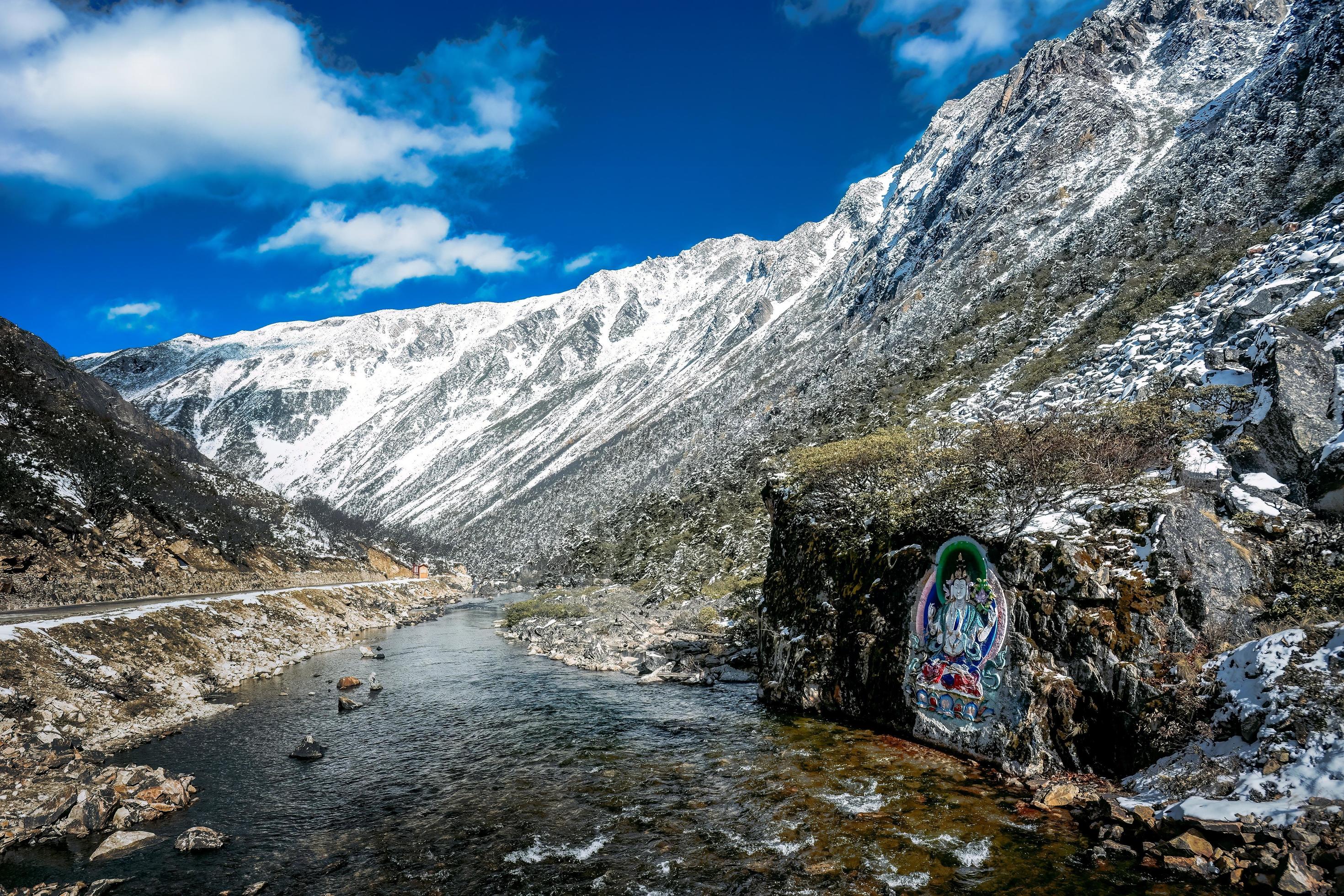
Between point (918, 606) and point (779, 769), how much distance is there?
21.9 ft

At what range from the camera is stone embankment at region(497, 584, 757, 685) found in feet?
107

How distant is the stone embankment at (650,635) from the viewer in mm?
32469

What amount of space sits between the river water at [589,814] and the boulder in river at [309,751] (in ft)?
1.23

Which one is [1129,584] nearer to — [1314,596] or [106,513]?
[1314,596]

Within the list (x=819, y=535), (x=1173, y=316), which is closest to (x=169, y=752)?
(x=819, y=535)

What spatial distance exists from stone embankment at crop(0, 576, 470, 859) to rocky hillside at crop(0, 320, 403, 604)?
10.8 metres

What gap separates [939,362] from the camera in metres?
75.0

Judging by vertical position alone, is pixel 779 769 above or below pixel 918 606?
below

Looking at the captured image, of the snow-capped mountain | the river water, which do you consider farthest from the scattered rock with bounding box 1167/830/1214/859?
the snow-capped mountain

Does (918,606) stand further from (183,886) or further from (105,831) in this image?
(105,831)

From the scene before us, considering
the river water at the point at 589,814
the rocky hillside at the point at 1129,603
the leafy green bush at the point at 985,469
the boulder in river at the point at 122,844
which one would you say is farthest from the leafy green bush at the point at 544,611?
the boulder in river at the point at 122,844

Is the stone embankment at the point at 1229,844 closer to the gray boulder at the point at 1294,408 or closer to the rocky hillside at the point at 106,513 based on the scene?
the gray boulder at the point at 1294,408

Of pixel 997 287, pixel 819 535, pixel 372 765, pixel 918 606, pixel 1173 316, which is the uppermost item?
pixel 997 287

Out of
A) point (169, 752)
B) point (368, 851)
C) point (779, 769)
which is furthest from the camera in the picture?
point (169, 752)
